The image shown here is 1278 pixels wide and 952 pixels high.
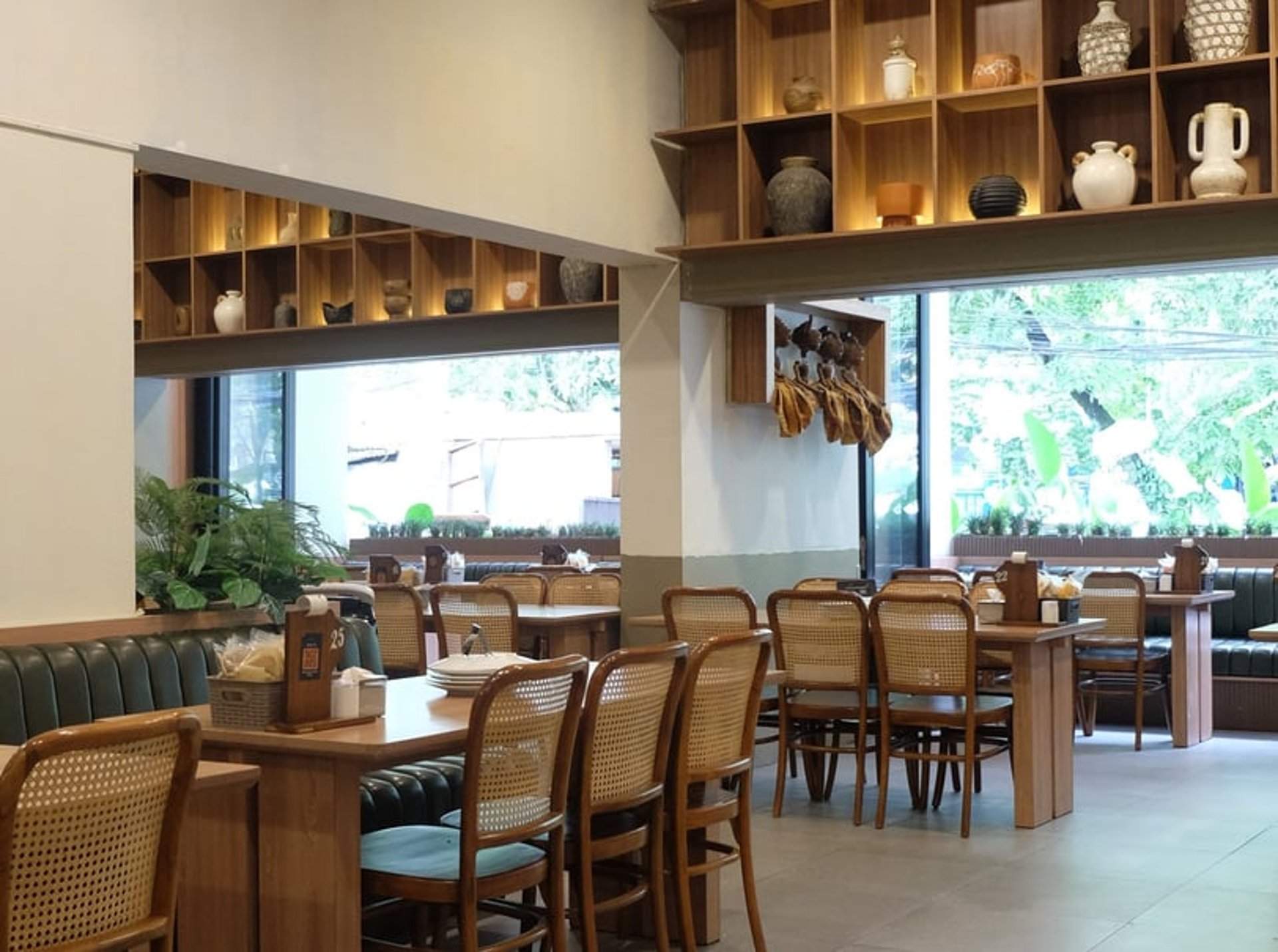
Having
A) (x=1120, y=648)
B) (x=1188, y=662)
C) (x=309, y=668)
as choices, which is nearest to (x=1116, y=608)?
(x=1120, y=648)

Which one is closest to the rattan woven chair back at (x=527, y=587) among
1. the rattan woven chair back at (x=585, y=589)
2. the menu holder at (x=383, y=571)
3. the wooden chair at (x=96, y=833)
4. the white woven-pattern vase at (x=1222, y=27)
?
the rattan woven chair back at (x=585, y=589)

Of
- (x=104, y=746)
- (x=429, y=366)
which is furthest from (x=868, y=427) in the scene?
(x=429, y=366)

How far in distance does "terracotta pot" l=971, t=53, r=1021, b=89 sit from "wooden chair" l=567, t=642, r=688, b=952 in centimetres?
361

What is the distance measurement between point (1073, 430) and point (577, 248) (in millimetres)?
7328

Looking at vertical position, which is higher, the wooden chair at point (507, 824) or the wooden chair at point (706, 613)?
the wooden chair at point (706, 613)

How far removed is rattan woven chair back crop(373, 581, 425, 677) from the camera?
23.1 feet

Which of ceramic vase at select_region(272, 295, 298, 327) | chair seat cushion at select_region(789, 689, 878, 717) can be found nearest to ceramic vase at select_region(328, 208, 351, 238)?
ceramic vase at select_region(272, 295, 298, 327)

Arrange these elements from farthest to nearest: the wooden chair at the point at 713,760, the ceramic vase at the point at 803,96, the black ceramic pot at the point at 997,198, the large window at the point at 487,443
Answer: the large window at the point at 487,443 < the ceramic vase at the point at 803,96 < the black ceramic pot at the point at 997,198 < the wooden chair at the point at 713,760

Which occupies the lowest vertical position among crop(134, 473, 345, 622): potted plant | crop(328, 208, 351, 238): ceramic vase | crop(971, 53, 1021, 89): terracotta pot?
crop(134, 473, 345, 622): potted plant

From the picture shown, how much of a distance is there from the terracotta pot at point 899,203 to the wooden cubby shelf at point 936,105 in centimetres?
7

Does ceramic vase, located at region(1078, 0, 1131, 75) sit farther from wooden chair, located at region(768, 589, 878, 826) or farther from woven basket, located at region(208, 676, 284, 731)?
woven basket, located at region(208, 676, 284, 731)

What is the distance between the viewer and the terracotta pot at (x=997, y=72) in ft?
21.1

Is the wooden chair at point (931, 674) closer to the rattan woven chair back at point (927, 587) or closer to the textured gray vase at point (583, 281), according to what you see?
the rattan woven chair back at point (927, 587)

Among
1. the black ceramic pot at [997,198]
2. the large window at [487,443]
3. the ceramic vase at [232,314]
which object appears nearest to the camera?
the black ceramic pot at [997,198]
